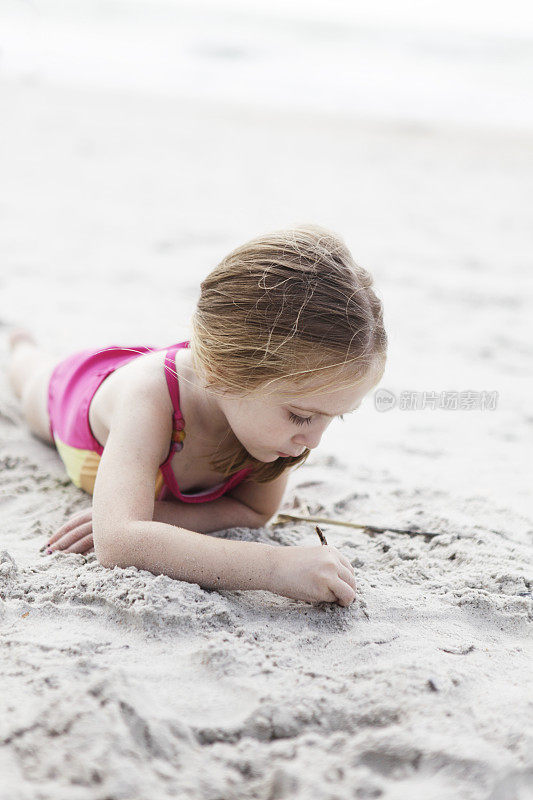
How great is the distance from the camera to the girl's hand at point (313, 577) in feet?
5.60

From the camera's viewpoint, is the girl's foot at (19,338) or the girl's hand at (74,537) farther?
the girl's foot at (19,338)

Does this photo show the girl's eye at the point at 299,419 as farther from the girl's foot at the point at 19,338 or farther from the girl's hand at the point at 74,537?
the girl's foot at the point at 19,338

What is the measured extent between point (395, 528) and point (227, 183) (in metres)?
5.08

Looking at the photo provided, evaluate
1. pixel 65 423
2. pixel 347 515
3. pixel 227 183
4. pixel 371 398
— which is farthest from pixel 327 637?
pixel 227 183

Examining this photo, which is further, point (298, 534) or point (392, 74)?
point (392, 74)

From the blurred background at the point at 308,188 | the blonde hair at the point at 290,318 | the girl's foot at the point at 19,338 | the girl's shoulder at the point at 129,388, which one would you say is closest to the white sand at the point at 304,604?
the blurred background at the point at 308,188

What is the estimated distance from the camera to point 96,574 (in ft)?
5.74

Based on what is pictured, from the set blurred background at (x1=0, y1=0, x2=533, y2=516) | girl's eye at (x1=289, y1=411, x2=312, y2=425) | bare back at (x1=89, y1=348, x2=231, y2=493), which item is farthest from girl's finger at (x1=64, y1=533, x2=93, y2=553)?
blurred background at (x1=0, y1=0, x2=533, y2=516)

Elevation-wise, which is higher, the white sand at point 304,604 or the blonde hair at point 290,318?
the blonde hair at point 290,318

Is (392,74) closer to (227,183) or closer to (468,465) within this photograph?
(227,183)

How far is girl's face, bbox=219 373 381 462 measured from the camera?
1.76 m

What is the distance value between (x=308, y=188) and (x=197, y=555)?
17.9ft

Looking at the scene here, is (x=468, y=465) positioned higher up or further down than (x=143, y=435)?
further down

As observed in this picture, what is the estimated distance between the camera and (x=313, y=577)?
1.71 meters
